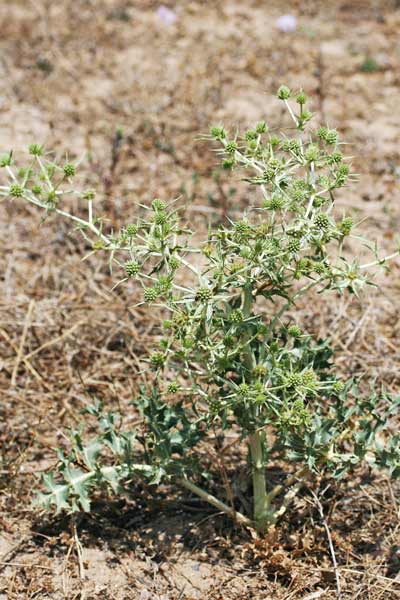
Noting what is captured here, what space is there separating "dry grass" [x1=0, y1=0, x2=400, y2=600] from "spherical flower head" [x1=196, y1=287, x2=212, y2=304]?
109 centimetres

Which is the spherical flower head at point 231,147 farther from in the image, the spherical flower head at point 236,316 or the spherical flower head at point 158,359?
the spherical flower head at point 158,359

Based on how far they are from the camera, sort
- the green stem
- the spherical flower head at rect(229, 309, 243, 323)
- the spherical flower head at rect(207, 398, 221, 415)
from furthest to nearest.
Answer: the green stem, the spherical flower head at rect(207, 398, 221, 415), the spherical flower head at rect(229, 309, 243, 323)

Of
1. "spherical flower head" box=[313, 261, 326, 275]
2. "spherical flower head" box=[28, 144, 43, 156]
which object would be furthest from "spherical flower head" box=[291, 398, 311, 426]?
"spherical flower head" box=[28, 144, 43, 156]

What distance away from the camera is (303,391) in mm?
2646

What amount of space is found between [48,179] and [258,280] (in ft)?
2.86

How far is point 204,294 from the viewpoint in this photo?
8.33ft

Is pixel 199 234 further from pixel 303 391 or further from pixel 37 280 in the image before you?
pixel 303 391

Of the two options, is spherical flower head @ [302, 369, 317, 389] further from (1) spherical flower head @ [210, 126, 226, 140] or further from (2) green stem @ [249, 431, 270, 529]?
(1) spherical flower head @ [210, 126, 226, 140]

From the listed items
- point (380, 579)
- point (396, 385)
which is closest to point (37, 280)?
point (396, 385)

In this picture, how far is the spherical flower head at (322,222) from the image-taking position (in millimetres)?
2578

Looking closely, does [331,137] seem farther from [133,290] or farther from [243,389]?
[133,290]

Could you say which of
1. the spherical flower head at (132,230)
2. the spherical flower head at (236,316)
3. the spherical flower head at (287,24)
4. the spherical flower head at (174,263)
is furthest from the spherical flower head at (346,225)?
the spherical flower head at (287,24)

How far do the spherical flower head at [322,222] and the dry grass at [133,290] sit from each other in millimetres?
1290

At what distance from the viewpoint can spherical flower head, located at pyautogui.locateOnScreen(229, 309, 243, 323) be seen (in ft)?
8.64
